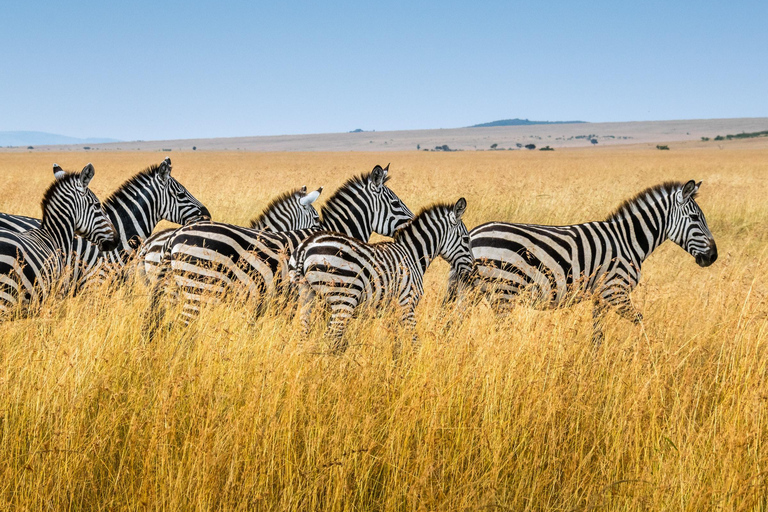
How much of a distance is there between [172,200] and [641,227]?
18.1ft

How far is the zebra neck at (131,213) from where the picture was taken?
726cm

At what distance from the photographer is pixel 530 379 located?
3.62 metres

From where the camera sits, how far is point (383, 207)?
7.69 metres

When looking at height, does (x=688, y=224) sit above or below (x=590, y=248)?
above

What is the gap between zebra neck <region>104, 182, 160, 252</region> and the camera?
23.8ft

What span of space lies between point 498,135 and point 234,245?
175409 millimetres

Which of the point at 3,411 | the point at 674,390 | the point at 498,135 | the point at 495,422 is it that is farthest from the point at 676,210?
the point at 498,135

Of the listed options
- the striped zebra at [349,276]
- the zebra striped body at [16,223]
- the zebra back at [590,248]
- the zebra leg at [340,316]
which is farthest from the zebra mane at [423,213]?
the zebra striped body at [16,223]

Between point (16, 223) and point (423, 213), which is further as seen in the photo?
point (16, 223)

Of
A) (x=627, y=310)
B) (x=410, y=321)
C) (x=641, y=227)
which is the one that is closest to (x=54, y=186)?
(x=410, y=321)

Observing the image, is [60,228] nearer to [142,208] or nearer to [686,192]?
[142,208]

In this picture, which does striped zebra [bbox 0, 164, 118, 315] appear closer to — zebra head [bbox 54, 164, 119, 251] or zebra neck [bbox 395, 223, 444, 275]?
zebra head [bbox 54, 164, 119, 251]

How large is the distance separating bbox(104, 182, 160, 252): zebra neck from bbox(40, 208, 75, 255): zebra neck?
3.65 feet

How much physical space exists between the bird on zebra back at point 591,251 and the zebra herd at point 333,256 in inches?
0.4
